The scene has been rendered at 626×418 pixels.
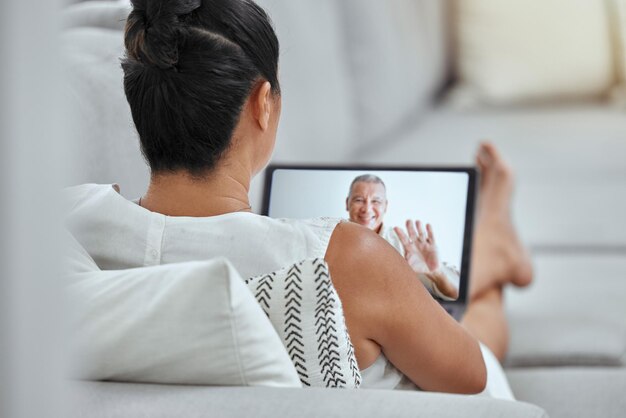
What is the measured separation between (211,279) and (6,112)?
7.5 inches

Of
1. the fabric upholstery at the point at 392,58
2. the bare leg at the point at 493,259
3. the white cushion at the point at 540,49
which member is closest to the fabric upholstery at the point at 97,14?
the bare leg at the point at 493,259

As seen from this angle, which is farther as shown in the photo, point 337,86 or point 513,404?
point 337,86

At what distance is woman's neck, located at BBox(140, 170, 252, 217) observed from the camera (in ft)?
1.91

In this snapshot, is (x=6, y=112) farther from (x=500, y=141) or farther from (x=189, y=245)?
(x=500, y=141)

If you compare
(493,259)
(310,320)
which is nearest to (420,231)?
(310,320)

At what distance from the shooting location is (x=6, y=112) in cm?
36

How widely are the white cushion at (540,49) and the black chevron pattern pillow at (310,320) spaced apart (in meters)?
1.65

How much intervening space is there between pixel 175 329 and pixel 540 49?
5.68 feet

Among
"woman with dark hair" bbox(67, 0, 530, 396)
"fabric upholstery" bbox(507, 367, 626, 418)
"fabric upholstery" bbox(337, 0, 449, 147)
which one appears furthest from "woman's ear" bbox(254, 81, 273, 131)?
"fabric upholstery" bbox(337, 0, 449, 147)

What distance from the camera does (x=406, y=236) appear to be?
0.64 m

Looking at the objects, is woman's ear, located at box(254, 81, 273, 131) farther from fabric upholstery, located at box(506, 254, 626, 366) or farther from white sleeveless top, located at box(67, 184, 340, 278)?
fabric upholstery, located at box(506, 254, 626, 366)

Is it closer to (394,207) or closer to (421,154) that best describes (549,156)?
A: (421,154)

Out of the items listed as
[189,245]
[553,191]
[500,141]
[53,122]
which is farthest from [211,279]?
[500,141]

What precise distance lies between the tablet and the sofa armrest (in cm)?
11
